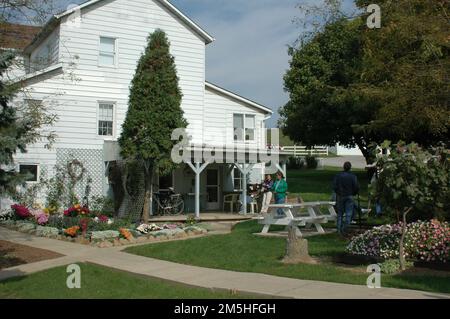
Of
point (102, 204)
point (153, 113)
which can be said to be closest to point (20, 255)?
point (153, 113)

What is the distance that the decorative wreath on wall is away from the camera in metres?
21.5

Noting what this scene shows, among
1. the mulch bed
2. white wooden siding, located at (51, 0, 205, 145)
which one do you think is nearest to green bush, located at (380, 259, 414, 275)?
the mulch bed

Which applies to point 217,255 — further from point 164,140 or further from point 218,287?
point 164,140

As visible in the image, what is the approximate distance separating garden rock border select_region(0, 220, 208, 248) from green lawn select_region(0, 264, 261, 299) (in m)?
4.20

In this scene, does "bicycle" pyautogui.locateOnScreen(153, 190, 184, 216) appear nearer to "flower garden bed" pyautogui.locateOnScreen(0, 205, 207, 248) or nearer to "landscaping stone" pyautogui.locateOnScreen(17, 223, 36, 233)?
"flower garden bed" pyautogui.locateOnScreen(0, 205, 207, 248)

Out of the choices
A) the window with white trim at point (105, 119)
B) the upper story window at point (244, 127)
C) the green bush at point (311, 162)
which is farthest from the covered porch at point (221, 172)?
the green bush at point (311, 162)

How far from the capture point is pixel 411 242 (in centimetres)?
1037

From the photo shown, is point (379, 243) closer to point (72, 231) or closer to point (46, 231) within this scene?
point (72, 231)

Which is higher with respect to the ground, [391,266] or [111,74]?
[111,74]

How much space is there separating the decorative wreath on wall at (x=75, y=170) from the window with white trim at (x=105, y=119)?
164cm

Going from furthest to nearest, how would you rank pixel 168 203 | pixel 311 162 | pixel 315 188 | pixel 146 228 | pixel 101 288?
pixel 311 162, pixel 315 188, pixel 168 203, pixel 146 228, pixel 101 288

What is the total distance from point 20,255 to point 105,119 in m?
10.3
